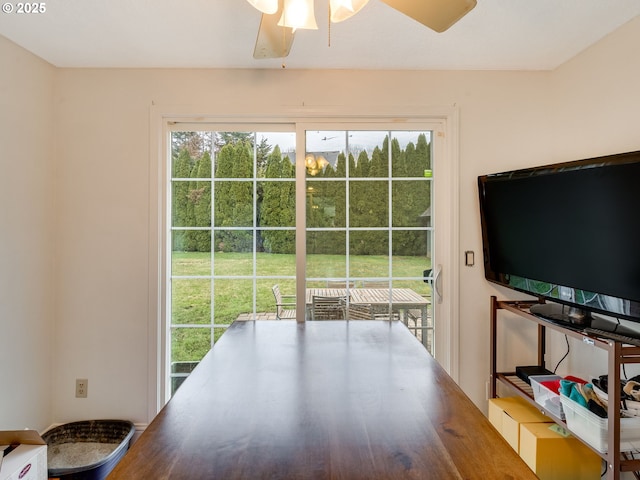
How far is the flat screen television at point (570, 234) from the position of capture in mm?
1368

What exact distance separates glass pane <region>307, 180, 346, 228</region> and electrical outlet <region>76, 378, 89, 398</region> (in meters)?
1.75

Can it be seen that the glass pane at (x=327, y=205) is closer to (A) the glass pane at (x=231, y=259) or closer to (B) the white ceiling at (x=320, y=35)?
(A) the glass pane at (x=231, y=259)

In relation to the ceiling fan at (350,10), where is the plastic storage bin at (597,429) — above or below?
below

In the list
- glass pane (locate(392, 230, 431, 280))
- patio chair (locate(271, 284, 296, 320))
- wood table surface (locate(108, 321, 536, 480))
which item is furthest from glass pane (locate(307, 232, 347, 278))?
wood table surface (locate(108, 321, 536, 480))

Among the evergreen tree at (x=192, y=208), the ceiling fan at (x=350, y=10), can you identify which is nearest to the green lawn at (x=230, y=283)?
the evergreen tree at (x=192, y=208)

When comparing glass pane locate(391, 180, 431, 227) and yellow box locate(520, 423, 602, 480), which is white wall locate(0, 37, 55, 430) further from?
yellow box locate(520, 423, 602, 480)

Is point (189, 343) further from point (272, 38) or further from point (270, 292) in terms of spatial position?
point (272, 38)

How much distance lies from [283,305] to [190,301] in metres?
0.63

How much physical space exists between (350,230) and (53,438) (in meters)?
2.24

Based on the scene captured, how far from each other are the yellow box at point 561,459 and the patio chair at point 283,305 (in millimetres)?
1485

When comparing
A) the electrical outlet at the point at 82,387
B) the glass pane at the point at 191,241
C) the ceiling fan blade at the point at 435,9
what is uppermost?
the ceiling fan blade at the point at 435,9

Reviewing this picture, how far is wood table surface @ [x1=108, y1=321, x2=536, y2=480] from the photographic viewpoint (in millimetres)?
670

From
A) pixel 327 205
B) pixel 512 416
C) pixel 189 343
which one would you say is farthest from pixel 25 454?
pixel 512 416

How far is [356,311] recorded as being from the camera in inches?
90.8
